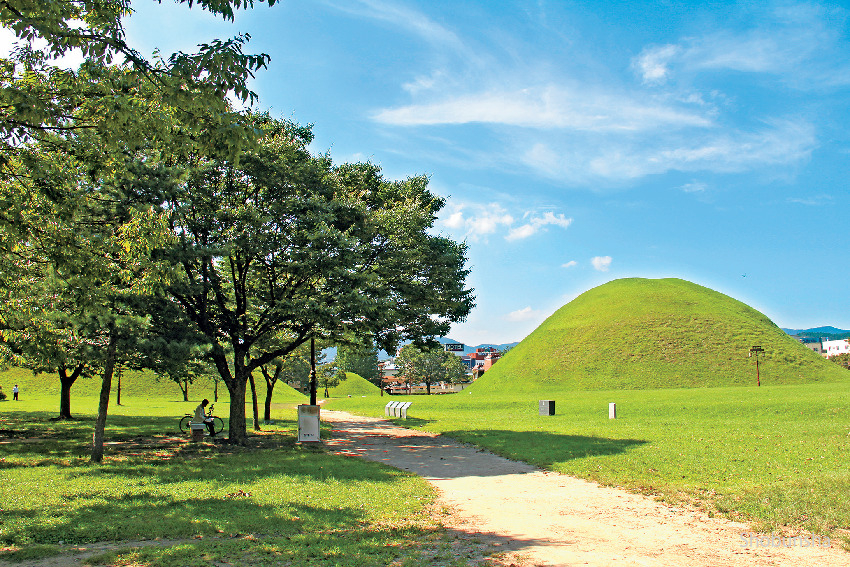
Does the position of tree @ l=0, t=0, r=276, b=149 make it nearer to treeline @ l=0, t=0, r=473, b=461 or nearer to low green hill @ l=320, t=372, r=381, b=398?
treeline @ l=0, t=0, r=473, b=461

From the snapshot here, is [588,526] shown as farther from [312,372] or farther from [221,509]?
[312,372]

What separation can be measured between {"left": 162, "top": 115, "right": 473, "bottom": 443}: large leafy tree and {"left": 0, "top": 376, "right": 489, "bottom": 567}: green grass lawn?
5.04 meters

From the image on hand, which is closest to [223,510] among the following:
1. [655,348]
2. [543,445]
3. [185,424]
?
[543,445]

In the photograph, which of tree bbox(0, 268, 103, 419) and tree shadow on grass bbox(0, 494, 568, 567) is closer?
tree shadow on grass bbox(0, 494, 568, 567)

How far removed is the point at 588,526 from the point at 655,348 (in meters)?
74.0

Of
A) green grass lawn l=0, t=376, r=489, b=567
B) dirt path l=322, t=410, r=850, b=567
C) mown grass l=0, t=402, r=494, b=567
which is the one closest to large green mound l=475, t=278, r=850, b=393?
dirt path l=322, t=410, r=850, b=567

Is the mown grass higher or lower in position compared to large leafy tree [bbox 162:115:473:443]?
lower

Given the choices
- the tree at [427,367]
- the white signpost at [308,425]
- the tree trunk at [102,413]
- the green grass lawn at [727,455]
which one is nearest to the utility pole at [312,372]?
the green grass lawn at [727,455]

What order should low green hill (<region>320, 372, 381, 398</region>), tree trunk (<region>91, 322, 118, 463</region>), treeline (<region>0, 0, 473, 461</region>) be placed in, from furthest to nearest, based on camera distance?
1. low green hill (<region>320, 372, 381, 398</region>)
2. tree trunk (<region>91, 322, 118, 463</region>)
3. treeline (<region>0, 0, 473, 461</region>)

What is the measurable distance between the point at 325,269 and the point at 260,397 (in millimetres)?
59942

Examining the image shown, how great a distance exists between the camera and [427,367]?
111 meters

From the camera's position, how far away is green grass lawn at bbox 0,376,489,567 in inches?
272

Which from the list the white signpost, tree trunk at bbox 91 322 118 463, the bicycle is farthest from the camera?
the bicycle

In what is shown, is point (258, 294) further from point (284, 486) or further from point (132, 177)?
point (284, 486)
